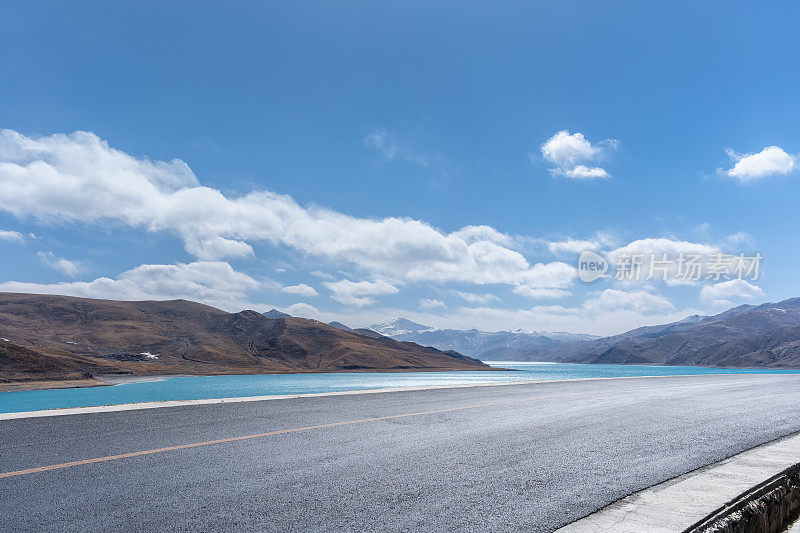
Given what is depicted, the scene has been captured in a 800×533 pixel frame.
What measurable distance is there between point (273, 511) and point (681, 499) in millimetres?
4074

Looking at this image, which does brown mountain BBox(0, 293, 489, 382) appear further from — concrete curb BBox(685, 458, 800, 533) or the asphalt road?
concrete curb BBox(685, 458, 800, 533)

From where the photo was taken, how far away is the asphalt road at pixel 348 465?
167 inches

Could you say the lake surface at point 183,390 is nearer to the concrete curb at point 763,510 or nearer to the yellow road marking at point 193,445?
the yellow road marking at point 193,445

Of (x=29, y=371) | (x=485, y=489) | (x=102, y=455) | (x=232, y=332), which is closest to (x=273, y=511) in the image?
(x=485, y=489)

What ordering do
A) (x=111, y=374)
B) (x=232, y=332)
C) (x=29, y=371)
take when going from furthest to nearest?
(x=232, y=332), (x=111, y=374), (x=29, y=371)

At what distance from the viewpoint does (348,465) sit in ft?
19.7

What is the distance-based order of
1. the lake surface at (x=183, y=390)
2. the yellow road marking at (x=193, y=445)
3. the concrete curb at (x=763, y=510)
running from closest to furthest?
the concrete curb at (x=763, y=510), the yellow road marking at (x=193, y=445), the lake surface at (x=183, y=390)

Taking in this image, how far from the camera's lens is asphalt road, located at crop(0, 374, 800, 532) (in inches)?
167

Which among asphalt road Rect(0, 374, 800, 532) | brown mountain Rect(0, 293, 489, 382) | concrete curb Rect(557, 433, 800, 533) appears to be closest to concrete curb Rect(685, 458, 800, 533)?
concrete curb Rect(557, 433, 800, 533)

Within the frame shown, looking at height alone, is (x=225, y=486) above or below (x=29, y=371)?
above

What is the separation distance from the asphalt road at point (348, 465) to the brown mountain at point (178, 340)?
103015 millimetres

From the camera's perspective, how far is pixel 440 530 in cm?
401

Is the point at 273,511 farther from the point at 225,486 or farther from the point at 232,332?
the point at 232,332

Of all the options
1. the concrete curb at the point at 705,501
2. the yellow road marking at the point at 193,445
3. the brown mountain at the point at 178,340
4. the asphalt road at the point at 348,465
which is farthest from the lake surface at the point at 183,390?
the concrete curb at the point at 705,501
